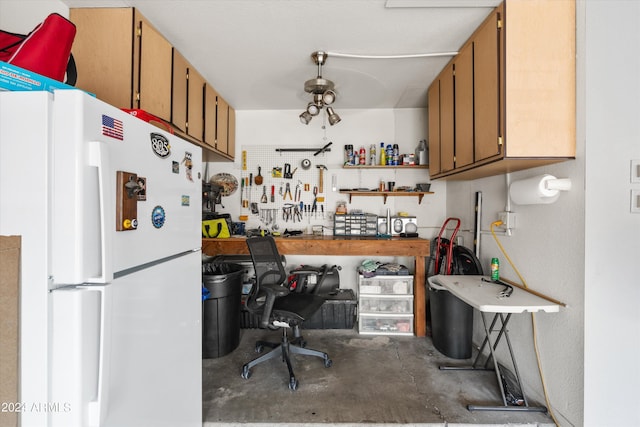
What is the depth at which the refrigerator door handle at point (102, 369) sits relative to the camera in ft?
2.42

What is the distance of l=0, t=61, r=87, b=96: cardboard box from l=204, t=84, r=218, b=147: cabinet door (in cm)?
174

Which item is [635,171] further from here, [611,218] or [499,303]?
[499,303]

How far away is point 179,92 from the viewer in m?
2.04

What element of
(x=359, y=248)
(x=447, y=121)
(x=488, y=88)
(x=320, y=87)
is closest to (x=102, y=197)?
(x=320, y=87)

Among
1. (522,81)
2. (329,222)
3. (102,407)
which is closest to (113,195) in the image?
(102,407)

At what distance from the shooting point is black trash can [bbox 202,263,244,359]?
2.24m

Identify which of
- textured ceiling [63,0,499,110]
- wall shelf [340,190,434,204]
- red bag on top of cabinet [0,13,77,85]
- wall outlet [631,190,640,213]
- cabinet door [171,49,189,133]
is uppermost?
textured ceiling [63,0,499,110]

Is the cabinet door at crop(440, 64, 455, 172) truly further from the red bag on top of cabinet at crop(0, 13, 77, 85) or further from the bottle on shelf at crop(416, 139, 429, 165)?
the red bag on top of cabinet at crop(0, 13, 77, 85)

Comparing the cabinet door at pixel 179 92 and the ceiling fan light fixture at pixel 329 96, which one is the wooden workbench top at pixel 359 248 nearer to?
the cabinet door at pixel 179 92

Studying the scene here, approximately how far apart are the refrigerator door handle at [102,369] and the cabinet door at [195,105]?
176 centimetres

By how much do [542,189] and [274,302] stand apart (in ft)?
6.25

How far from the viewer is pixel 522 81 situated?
1495 mm

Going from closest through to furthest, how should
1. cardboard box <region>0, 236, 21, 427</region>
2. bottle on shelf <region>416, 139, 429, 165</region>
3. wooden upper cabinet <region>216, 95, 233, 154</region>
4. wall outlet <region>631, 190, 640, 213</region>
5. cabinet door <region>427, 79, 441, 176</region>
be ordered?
1. cardboard box <region>0, 236, 21, 427</region>
2. wall outlet <region>631, 190, 640, 213</region>
3. cabinet door <region>427, 79, 441, 176</region>
4. wooden upper cabinet <region>216, 95, 233, 154</region>
5. bottle on shelf <region>416, 139, 429, 165</region>

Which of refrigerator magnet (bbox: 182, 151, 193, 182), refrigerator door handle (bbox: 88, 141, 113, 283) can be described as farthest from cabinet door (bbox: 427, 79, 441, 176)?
refrigerator door handle (bbox: 88, 141, 113, 283)
